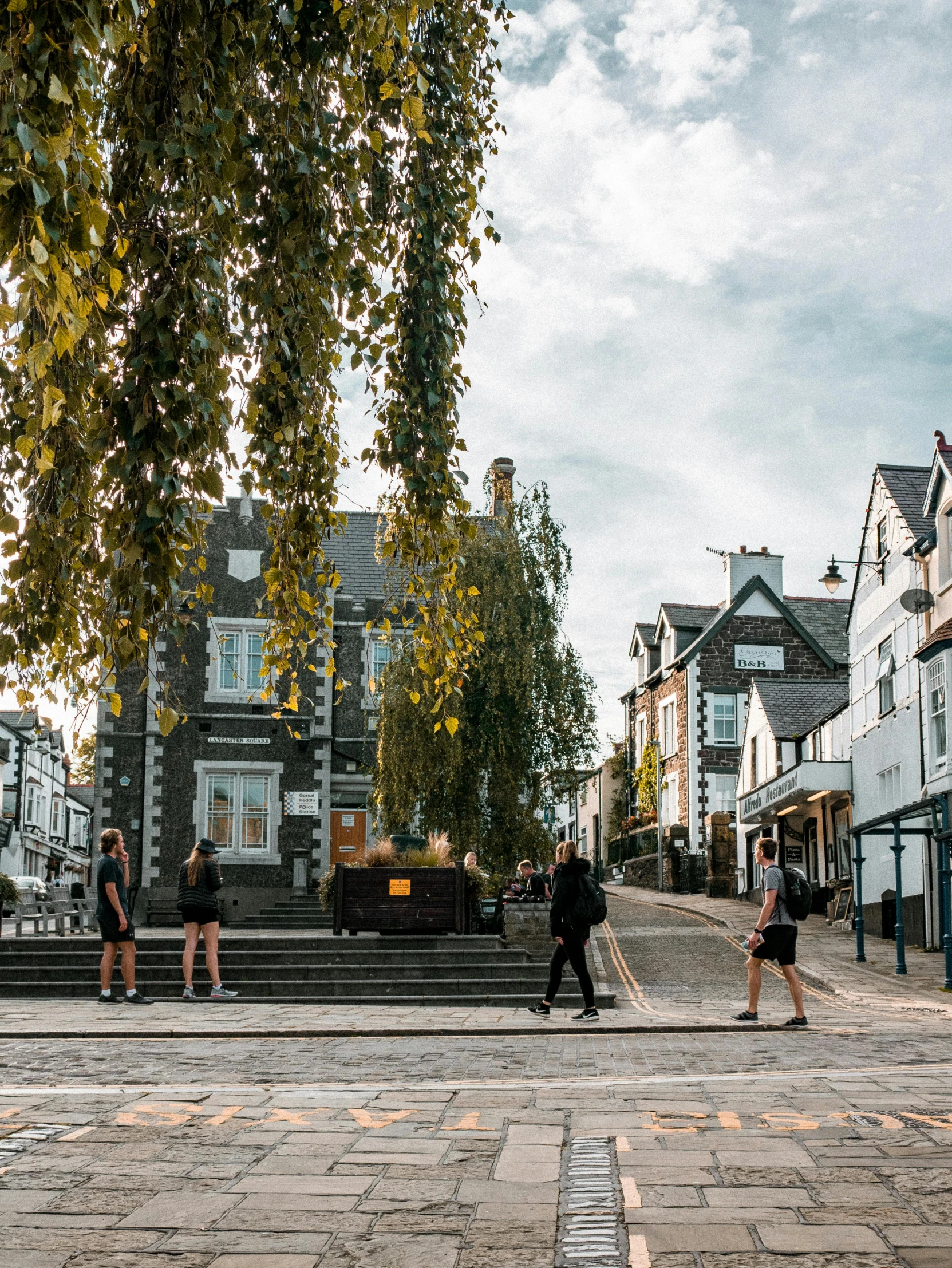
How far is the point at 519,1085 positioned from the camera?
8.64 m

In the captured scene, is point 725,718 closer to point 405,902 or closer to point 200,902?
point 405,902

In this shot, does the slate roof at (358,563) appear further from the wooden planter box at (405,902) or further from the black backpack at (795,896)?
the black backpack at (795,896)

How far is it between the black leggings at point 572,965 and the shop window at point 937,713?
11648 millimetres

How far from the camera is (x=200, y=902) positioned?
14.5m

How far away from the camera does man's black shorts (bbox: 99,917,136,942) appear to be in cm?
1402

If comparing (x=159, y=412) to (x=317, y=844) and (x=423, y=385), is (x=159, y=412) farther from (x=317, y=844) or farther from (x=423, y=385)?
(x=317, y=844)

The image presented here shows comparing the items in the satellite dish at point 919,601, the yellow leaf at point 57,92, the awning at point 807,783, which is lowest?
the awning at point 807,783

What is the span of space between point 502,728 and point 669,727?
2635 cm

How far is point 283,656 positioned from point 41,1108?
352 cm

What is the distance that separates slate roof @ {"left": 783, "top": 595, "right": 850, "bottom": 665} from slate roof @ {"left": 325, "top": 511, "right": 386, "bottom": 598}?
59.5ft

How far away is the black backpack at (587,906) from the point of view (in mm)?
13297

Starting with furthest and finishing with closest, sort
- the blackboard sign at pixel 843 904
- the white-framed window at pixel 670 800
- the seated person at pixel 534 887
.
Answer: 1. the white-framed window at pixel 670 800
2. the blackboard sign at pixel 843 904
3. the seated person at pixel 534 887

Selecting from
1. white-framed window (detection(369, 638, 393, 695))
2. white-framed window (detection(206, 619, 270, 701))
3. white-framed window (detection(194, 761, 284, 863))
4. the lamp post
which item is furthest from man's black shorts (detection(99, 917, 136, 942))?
the lamp post

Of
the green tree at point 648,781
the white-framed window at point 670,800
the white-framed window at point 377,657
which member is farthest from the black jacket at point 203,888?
the green tree at point 648,781
